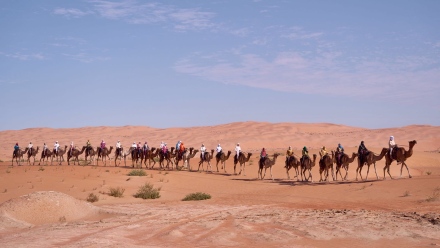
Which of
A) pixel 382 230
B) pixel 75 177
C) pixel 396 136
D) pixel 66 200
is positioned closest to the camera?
pixel 382 230

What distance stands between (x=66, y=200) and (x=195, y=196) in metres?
7.73

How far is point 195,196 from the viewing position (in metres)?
23.6

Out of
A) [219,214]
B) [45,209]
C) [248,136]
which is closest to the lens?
[219,214]

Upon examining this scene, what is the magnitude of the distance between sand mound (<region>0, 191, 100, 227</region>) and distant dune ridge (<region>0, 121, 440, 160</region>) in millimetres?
52508

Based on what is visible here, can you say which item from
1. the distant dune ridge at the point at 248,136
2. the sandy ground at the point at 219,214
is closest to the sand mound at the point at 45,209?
the sandy ground at the point at 219,214

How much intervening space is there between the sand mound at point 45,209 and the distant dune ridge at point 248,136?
52.5 metres

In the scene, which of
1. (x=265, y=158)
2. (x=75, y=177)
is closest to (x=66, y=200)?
(x=75, y=177)

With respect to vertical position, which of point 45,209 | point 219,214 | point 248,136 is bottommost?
point 219,214

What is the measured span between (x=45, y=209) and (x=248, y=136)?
221 feet

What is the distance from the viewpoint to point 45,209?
16.7 m

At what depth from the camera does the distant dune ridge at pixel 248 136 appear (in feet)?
240

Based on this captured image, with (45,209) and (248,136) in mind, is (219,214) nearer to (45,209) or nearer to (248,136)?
(45,209)

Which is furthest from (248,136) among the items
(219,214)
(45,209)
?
(45,209)

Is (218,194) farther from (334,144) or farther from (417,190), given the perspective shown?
(334,144)
